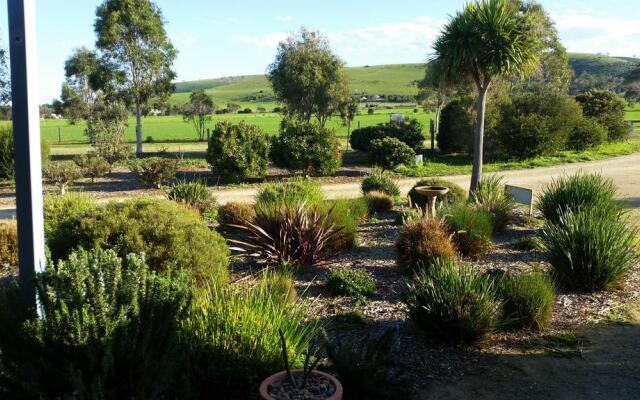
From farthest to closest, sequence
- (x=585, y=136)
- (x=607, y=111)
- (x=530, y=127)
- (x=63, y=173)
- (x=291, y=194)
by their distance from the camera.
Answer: (x=607, y=111), (x=585, y=136), (x=530, y=127), (x=63, y=173), (x=291, y=194)

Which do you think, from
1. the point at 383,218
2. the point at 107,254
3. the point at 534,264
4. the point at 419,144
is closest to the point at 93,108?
the point at 419,144

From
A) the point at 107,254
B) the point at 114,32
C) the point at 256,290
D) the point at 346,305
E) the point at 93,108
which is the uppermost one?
the point at 114,32

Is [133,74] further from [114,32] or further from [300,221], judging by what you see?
[300,221]

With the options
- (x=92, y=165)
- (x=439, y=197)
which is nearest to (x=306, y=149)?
(x=92, y=165)

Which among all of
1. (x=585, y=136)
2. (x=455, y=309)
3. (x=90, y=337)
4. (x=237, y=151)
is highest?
(x=585, y=136)

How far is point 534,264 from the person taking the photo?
30.0 feet

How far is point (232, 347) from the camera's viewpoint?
454 centimetres

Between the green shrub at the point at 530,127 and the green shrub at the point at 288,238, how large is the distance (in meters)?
19.6

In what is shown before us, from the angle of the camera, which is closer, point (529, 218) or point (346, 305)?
point (346, 305)

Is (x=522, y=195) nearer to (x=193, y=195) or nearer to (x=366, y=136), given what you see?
(x=193, y=195)

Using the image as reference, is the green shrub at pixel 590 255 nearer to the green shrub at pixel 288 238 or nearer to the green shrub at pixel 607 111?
the green shrub at pixel 288 238

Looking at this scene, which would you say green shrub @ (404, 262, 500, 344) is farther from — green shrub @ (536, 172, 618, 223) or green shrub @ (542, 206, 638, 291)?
green shrub @ (536, 172, 618, 223)

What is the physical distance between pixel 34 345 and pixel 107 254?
2.54 ft

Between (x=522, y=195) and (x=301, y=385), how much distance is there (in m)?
10.3
